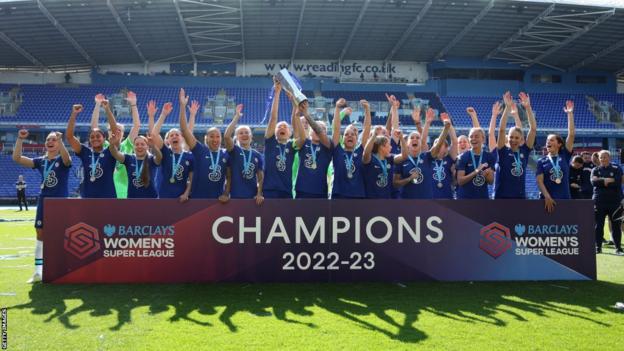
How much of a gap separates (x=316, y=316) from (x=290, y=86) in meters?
2.89

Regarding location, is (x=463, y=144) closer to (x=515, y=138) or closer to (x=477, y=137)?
(x=477, y=137)

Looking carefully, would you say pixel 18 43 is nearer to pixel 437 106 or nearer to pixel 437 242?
pixel 437 106

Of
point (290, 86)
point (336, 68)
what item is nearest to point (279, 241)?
point (290, 86)

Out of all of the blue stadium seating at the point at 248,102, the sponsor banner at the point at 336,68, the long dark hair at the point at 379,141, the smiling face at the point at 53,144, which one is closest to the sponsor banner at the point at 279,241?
the long dark hair at the point at 379,141

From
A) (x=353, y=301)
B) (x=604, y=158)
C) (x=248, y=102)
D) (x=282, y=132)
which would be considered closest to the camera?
(x=353, y=301)

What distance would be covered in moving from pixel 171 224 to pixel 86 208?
1020 mm

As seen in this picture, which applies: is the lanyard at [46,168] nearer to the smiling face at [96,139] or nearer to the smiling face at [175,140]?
the smiling face at [96,139]

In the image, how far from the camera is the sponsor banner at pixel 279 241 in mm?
5574

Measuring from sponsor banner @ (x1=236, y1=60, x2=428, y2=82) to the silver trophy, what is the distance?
1078 inches

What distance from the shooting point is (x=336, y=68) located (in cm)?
3338

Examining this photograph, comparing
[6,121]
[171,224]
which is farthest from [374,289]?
[6,121]

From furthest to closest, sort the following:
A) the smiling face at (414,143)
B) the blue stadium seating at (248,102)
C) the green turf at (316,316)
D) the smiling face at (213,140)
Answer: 1. the blue stadium seating at (248,102)
2. the smiling face at (414,143)
3. the smiling face at (213,140)
4. the green turf at (316,316)

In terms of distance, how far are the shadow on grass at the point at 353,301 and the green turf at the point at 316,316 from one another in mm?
11

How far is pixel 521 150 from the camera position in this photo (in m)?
6.36
